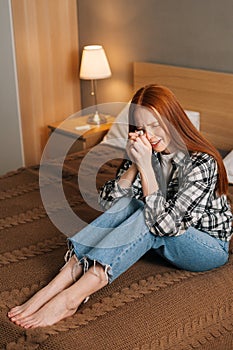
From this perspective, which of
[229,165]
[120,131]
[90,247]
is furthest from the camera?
[120,131]

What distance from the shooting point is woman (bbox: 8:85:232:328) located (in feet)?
5.82

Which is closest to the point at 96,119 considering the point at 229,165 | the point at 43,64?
the point at 43,64

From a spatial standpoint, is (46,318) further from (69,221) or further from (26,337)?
(69,221)

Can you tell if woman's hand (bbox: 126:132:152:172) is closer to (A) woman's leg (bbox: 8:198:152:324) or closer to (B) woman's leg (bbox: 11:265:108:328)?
(A) woman's leg (bbox: 8:198:152:324)

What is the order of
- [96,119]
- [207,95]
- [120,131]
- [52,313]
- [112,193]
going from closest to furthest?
[52,313] < [112,193] < [207,95] < [120,131] < [96,119]

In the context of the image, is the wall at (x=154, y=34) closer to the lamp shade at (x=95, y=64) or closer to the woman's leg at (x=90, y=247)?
the lamp shade at (x=95, y=64)

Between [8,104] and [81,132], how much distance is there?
0.62 metres

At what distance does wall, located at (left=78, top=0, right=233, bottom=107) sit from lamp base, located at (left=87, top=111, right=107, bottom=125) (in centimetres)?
20

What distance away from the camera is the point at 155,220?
1824 mm

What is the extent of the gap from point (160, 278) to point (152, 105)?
0.59 meters

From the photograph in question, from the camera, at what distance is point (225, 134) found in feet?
10.8

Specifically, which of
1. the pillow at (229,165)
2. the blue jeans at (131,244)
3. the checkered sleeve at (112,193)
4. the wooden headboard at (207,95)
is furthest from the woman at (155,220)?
the wooden headboard at (207,95)

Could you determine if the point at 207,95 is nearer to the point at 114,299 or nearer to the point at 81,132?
the point at 81,132

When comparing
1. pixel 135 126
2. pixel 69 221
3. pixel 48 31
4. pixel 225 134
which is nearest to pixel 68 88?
pixel 48 31
